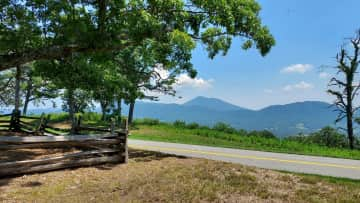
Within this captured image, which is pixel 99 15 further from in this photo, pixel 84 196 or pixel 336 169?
pixel 336 169

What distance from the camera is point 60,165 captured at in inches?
303

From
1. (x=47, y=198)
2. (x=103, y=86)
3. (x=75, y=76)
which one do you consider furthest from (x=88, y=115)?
(x=47, y=198)

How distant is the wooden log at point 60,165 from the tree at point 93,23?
10.2 feet

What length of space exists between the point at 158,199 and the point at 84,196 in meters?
1.47

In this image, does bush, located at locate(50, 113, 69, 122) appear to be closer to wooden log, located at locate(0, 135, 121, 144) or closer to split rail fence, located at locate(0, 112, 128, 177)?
split rail fence, located at locate(0, 112, 128, 177)

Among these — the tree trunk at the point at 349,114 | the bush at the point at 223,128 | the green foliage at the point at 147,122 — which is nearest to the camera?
the bush at the point at 223,128

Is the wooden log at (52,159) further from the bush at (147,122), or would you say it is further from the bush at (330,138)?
the bush at (330,138)

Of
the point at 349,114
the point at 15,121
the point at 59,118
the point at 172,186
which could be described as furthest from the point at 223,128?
the point at 172,186

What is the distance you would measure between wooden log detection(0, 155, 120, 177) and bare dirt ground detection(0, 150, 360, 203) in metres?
0.14

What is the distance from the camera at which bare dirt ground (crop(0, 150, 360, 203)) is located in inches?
228

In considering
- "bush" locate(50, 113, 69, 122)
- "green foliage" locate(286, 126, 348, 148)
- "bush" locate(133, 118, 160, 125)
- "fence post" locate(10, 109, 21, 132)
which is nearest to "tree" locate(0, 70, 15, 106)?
"bush" locate(50, 113, 69, 122)

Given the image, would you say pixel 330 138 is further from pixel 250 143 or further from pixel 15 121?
pixel 15 121

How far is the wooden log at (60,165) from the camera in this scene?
22.6 ft

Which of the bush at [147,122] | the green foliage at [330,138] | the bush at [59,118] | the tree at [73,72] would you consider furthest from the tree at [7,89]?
the green foliage at [330,138]
